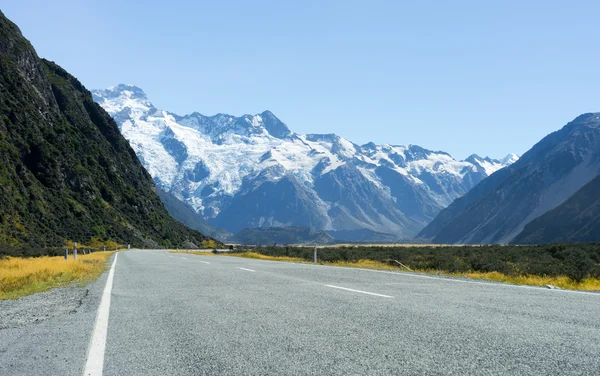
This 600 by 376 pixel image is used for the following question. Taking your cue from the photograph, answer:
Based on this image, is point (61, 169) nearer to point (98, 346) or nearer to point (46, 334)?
point (46, 334)

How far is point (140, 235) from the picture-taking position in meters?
115

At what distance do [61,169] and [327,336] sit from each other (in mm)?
108113

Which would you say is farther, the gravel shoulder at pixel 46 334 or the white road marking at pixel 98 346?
the gravel shoulder at pixel 46 334

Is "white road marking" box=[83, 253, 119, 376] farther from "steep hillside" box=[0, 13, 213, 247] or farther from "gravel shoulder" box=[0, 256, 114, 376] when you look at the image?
"steep hillside" box=[0, 13, 213, 247]

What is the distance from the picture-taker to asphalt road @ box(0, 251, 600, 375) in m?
4.73

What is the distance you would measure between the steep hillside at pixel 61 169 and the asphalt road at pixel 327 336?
65086 millimetres

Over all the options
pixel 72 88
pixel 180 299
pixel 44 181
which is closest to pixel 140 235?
pixel 44 181

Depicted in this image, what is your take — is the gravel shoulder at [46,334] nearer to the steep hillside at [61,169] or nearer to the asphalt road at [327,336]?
the asphalt road at [327,336]

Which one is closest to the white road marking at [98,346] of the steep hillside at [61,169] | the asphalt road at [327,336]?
the asphalt road at [327,336]

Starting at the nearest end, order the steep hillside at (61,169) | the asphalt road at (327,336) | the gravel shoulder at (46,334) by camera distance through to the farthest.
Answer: the asphalt road at (327,336) → the gravel shoulder at (46,334) → the steep hillside at (61,169)

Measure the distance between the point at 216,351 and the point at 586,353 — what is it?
3762 mm

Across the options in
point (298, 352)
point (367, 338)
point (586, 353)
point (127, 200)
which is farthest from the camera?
point (127, 200)

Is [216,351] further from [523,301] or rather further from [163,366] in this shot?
[523,301]

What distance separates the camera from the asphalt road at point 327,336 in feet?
15.5
